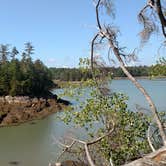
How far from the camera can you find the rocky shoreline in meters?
36.8

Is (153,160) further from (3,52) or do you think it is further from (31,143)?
(3,52)

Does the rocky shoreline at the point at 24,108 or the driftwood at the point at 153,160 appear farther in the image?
the rocky shoreline at the point at 24,108

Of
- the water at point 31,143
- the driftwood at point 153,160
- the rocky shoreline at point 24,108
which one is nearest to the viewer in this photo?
the driftwood at point 153,160

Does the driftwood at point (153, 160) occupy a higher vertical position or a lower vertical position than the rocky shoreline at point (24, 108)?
higher

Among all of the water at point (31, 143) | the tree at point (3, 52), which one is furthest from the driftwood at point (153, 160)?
the tree at point (3, 52)

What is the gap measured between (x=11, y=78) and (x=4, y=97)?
322 centimetres

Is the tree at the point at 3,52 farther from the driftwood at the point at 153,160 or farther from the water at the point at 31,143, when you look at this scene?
the driftwood at the point at 153,160

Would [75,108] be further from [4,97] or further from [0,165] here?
[4,97]

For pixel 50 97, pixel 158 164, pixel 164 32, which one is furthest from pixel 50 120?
pixel 158 164

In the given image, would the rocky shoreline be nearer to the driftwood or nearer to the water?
the water

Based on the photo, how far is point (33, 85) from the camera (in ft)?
155

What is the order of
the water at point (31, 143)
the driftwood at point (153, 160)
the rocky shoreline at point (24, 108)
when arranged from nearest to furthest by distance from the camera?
the driftwood at point (153, 160) → the water at point (31, 143) → the rocky shoreline at point (24, 108)

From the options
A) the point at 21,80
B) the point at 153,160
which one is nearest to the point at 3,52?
the point at 21,80

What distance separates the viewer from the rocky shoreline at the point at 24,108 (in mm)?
36844
